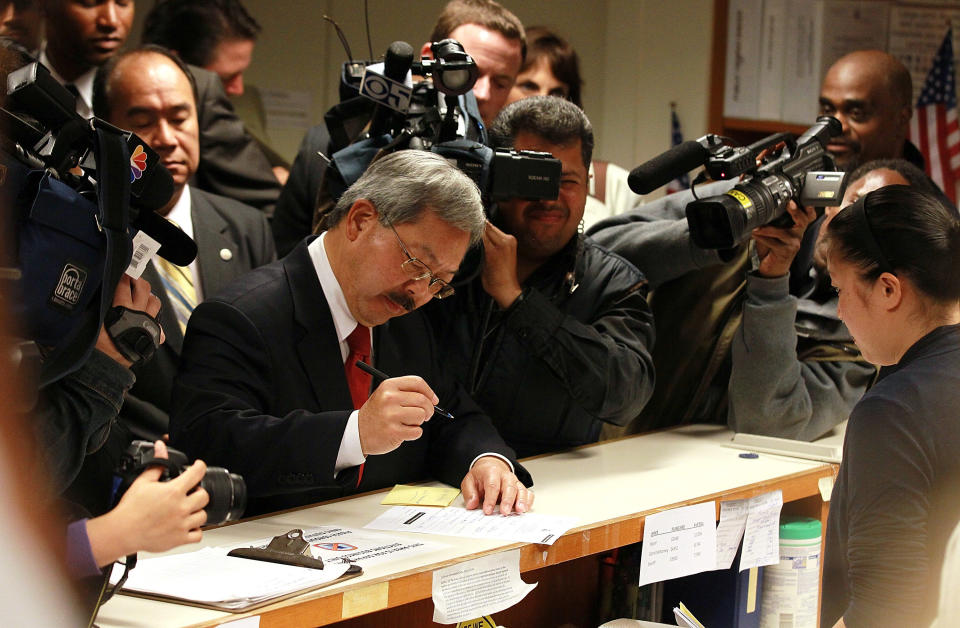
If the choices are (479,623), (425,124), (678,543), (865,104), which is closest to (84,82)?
(425,124)

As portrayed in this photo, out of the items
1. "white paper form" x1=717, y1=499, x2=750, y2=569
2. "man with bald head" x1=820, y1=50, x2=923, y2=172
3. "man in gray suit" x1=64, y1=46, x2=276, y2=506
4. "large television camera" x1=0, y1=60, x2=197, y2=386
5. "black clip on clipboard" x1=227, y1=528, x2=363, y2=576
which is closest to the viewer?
"large television camera" x1=0, y1=60, x2=197, y2=386

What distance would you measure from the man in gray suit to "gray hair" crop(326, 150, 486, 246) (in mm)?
587

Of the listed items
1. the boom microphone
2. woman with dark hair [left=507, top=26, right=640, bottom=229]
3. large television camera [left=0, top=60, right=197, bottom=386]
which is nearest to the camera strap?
large television camera [left=0, top=60, right=197, bottom=386]

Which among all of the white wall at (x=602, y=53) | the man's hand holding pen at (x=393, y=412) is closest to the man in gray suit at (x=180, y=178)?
the man's hand holding pen at (x=393, y=412)

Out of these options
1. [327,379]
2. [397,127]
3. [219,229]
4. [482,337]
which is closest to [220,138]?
[219,229]

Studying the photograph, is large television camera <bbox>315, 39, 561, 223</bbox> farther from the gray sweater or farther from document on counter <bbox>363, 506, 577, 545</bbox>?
document on counter <bbox>363, 506, 577, 545</bbox>

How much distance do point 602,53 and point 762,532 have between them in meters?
2.59

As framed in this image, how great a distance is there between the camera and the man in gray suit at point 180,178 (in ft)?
7.73

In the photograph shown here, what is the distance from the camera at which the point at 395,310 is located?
1.90 m

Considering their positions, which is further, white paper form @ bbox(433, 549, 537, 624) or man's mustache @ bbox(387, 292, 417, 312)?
man's mustache @ bbox(387, 292, 417, 312)

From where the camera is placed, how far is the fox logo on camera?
2.08 metres

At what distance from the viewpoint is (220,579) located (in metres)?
1.43

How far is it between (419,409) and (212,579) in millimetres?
414

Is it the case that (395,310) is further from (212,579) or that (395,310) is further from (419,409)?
(212,579)
